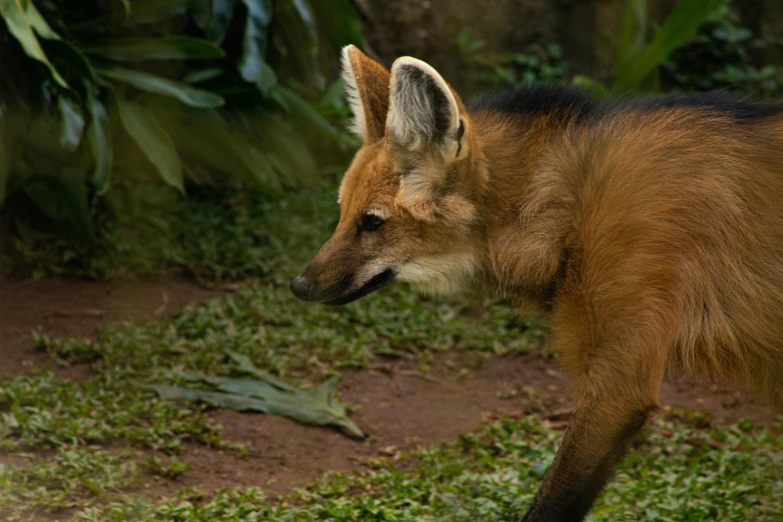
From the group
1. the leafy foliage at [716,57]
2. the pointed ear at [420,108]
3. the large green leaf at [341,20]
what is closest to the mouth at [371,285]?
the pointed ear at [420,108]

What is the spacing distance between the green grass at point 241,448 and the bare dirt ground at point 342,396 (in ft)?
0.40

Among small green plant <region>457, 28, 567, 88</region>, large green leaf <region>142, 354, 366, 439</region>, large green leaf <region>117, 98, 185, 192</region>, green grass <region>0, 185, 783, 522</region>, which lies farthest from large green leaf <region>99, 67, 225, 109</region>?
small green plant <region>457, 28, 567, 88</region>

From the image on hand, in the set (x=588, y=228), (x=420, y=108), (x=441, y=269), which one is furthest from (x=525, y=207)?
(x=420, y=108)

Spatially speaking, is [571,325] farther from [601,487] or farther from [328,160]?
[328,160]

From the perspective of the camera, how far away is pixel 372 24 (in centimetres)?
705

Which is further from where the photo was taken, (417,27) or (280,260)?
(417,27)

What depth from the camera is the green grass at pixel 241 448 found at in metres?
3.28

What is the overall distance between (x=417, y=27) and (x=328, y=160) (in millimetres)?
1439

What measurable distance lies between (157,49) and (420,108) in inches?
112

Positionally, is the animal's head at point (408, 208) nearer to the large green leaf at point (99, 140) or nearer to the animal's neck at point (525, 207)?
the animal's neck at point (525, 207)

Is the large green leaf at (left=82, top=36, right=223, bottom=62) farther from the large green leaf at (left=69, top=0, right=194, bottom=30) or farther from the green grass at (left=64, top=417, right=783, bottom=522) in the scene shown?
the green grass at (left=64, top=417, right=783, bottom=522)

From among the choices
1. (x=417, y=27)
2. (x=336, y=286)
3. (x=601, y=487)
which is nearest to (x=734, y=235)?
(x=601, y=487)

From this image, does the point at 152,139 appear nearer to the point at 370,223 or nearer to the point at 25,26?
the point at 25,26

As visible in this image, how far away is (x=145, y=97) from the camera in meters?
5.55
